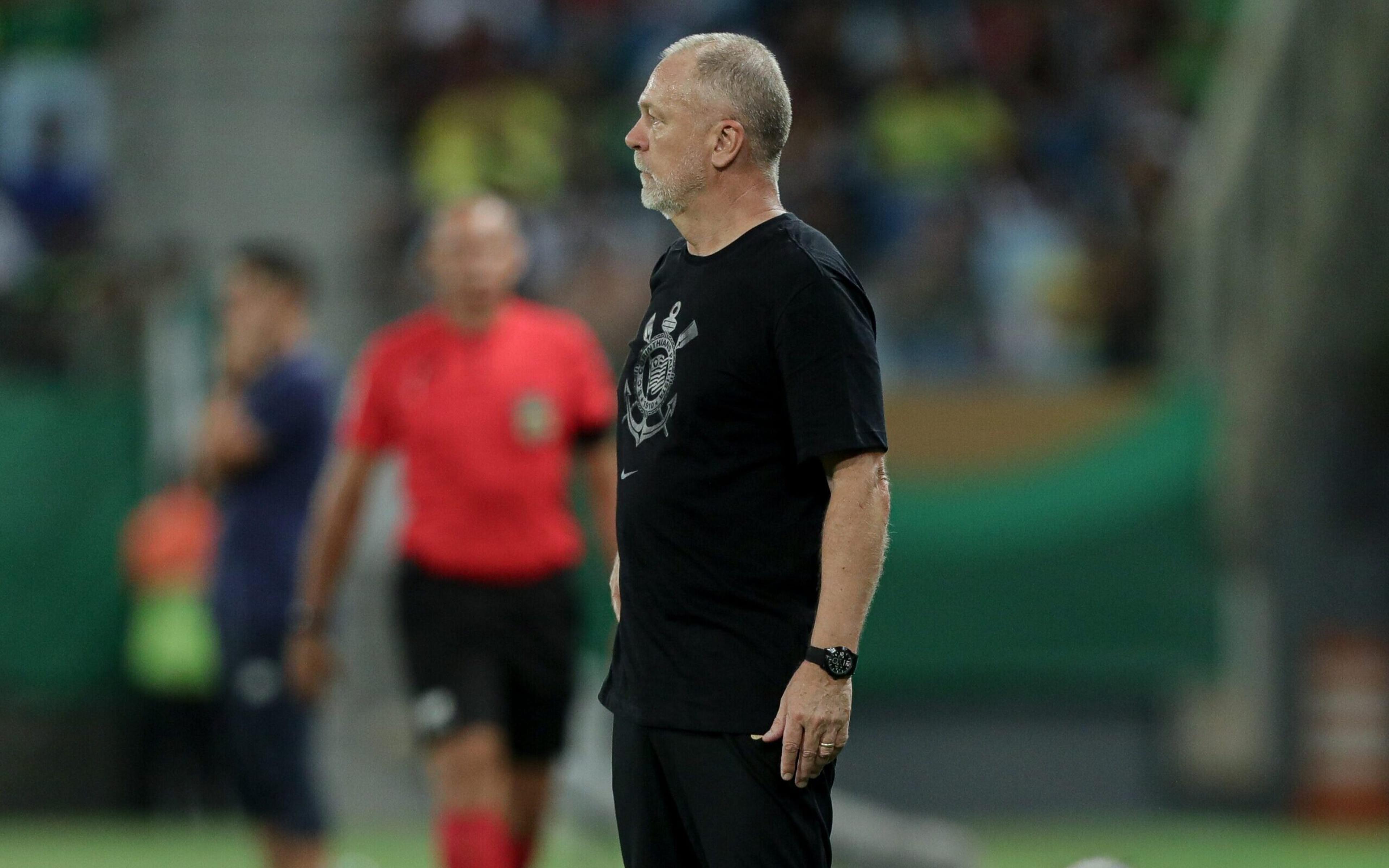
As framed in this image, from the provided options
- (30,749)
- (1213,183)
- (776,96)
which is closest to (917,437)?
(1213,183)

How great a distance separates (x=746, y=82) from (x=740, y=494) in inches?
30.0

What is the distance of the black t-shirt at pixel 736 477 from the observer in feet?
13.0

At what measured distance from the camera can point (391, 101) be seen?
48.1ft

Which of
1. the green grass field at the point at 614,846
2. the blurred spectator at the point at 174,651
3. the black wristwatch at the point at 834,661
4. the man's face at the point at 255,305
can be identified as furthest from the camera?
the blurred spectator at the point at 174,651

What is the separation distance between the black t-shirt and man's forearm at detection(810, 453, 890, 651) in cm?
6

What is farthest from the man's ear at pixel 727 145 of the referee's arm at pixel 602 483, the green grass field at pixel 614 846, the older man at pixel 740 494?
the green grass field at pixel 614 846

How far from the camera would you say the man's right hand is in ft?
23.3

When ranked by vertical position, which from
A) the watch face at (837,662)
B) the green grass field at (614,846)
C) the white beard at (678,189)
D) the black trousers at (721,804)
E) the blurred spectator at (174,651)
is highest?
the white beard at (678,189)

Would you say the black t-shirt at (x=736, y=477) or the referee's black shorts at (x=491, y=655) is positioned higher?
the black t-shirt at (x=736, y=477)

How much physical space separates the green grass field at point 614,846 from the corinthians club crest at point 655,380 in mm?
6005

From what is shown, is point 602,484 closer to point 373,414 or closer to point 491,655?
point 491,655

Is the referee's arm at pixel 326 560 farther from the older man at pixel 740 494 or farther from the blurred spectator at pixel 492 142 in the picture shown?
the blurred spectator at pixel 492 142

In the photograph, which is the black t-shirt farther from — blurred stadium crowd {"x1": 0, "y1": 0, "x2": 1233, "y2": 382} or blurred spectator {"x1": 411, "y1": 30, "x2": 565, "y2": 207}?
blurred spectator {"x1": 411, "y1": 30, "x2": 565, "y2": 207}

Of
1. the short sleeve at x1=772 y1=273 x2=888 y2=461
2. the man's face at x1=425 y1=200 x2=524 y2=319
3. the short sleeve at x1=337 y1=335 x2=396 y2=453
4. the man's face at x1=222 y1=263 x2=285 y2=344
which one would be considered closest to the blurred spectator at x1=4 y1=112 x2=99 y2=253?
the man's face at x1=222 y1=263 x2=285 y2=344
